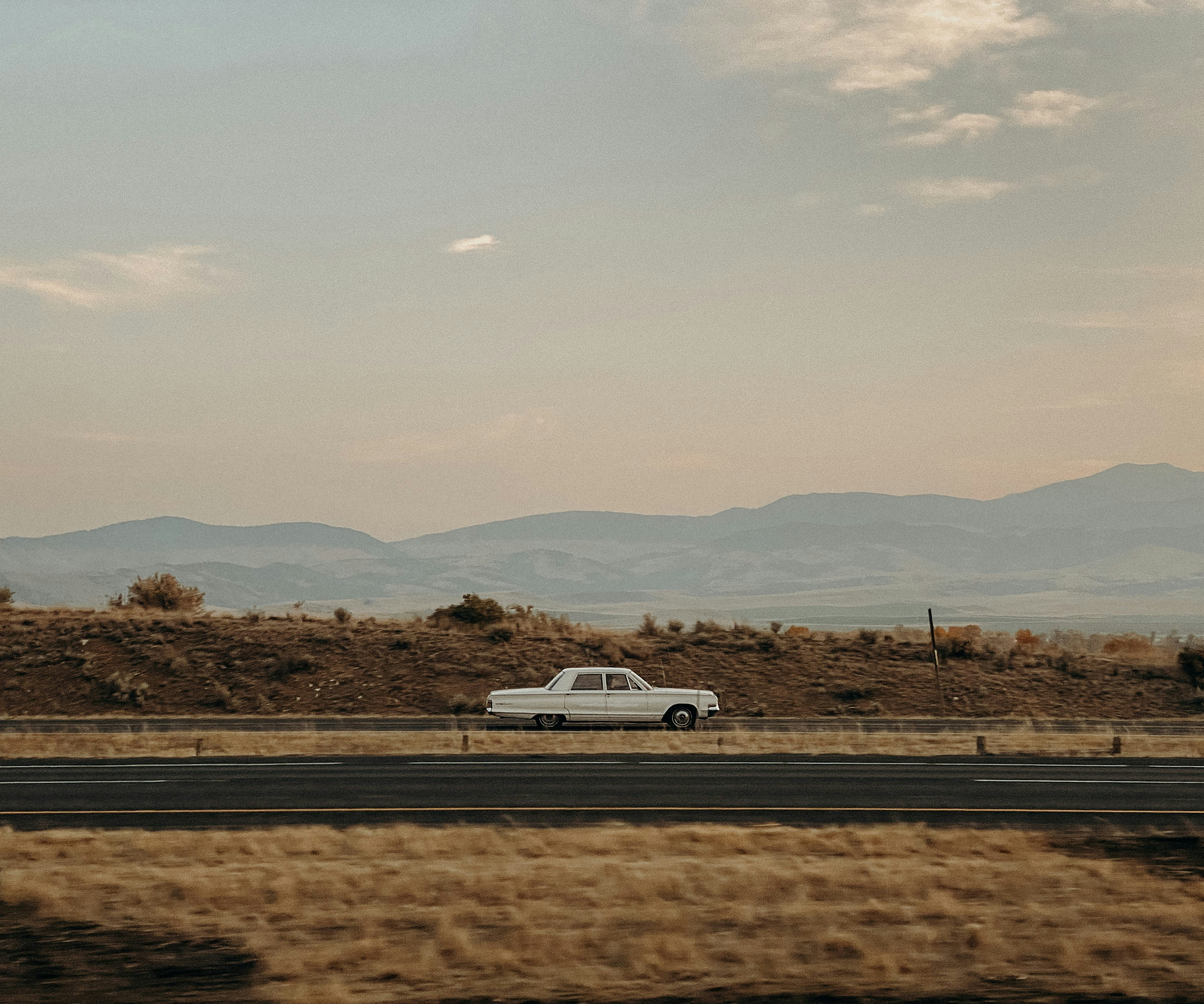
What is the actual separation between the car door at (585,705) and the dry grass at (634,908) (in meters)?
16.3

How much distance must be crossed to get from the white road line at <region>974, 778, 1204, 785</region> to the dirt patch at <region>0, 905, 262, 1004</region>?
1343 cm

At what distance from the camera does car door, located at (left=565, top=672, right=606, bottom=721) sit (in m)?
29.9

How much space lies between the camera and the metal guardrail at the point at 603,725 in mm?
31922

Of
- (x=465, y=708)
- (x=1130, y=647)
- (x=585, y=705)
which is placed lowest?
(x=465, y=708)

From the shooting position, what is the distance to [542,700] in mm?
30188

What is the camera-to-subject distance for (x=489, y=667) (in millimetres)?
46281

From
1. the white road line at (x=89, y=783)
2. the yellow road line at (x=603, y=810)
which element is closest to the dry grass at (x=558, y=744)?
the white road line at (x=89, y=783)

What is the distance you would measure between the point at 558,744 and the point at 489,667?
1992 centimetres

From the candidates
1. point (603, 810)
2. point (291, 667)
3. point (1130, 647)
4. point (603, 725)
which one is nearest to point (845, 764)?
point (603, 810)

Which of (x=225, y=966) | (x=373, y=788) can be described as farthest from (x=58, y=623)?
(x=225, y=966)

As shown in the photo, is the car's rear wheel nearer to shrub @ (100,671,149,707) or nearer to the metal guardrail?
the metal guardrail

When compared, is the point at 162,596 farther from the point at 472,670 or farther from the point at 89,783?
the point at 89,783

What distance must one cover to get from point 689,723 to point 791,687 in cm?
1526

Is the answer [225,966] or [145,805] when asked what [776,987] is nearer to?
[225,966]
